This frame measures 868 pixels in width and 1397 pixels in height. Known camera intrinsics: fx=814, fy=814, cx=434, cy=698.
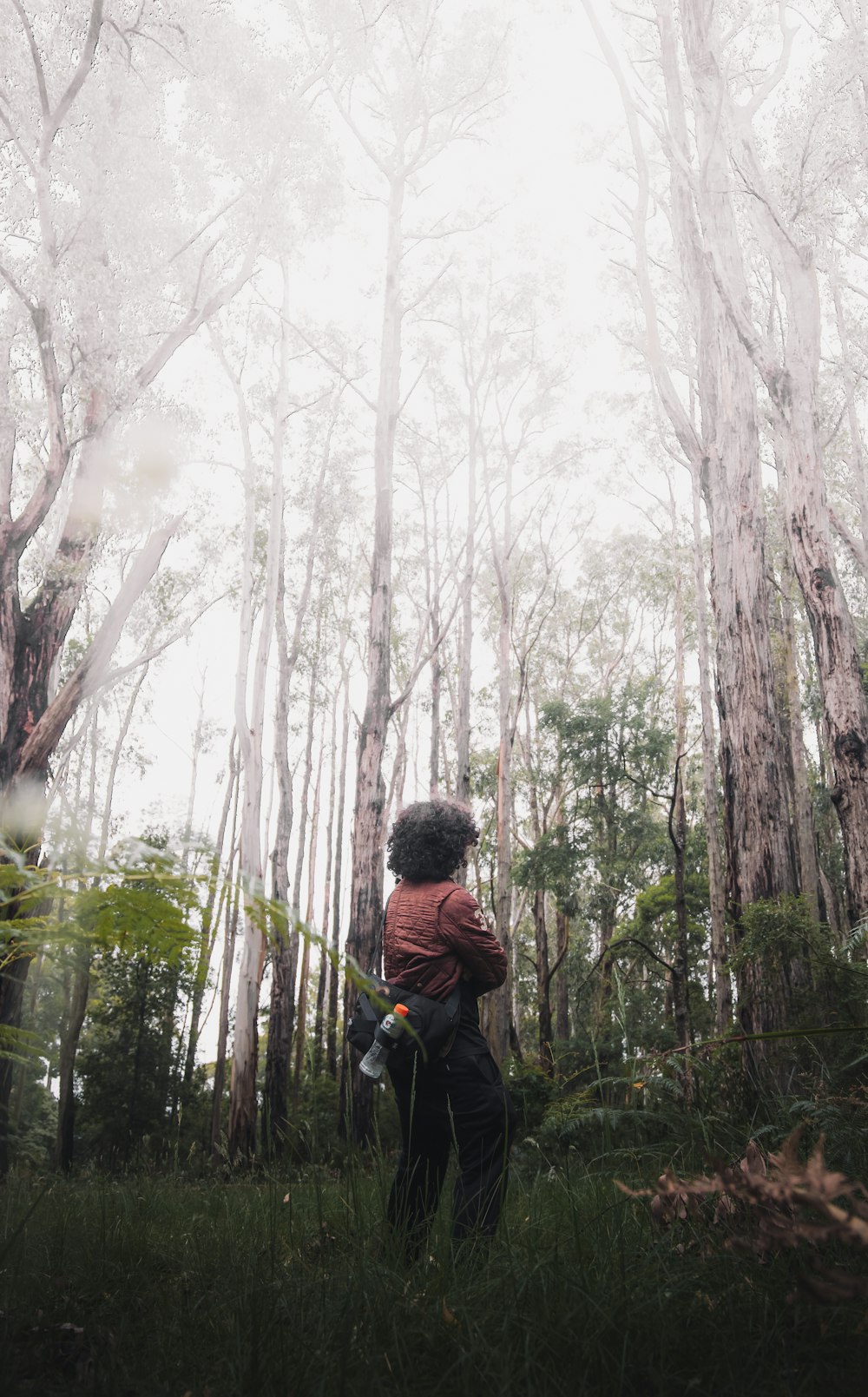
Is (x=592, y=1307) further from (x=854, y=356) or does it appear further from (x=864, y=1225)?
(x=854, y=356)

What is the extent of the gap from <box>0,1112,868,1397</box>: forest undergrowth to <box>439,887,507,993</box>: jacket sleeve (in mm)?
540

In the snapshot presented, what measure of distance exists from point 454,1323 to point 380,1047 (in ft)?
2.80

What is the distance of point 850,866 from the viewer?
4.88 meters

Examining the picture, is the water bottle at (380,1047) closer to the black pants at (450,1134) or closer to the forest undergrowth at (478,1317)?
the black pants at (450,1134)

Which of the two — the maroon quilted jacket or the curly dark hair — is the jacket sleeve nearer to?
the maroon quilted jacket

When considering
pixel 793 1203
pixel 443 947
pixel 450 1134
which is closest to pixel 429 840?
pixel 443 947

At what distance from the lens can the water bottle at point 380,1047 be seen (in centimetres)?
188

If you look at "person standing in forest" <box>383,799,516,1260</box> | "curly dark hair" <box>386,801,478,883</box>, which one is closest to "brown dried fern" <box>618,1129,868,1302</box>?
"person standing in forest" <box>383,799,516,1260</box>

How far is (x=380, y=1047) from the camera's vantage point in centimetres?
195

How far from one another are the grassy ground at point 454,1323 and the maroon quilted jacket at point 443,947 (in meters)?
0.54

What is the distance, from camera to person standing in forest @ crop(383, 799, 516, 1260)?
1.88 m

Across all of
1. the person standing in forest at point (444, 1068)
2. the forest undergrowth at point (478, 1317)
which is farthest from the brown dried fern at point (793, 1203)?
the person standing in forest at point (444, 1068)

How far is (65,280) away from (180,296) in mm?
2292

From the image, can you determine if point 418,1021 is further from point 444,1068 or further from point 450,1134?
point 450,1134
